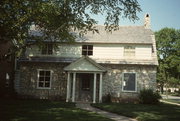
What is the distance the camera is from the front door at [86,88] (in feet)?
69.7

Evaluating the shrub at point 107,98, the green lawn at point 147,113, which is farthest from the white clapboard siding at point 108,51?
the green lawn at point 147,113

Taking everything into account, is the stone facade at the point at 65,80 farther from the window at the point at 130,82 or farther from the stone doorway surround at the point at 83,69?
the stone doorway surround at the point at 83,69

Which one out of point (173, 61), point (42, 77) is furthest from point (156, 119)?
point (173, 61)

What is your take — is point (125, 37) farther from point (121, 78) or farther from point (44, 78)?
point (44, 78)

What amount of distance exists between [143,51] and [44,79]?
10813 millimetres

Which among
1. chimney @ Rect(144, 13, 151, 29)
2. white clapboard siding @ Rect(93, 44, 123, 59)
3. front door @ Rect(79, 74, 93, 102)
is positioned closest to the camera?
front door @ Rect(79, 74, 93, 102)

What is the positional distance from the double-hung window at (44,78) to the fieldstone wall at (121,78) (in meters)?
5.86

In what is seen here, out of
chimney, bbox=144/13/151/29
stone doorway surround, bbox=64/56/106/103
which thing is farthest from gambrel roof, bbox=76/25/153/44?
stone doorway surround, bbox=64/56/106/103

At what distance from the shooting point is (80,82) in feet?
70.6

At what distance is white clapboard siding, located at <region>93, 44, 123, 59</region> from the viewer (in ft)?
70.8

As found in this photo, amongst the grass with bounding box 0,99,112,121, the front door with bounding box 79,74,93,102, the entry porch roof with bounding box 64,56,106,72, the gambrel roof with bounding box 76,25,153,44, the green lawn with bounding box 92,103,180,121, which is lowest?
the green lawn with bounding box 92,103,180,121

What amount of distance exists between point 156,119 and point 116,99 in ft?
31.3

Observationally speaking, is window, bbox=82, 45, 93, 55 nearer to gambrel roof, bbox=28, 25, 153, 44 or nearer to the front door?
gambrel roof, bbox=28, 25, 153, 44

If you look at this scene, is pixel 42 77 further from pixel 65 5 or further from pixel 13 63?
pixel 65 5
